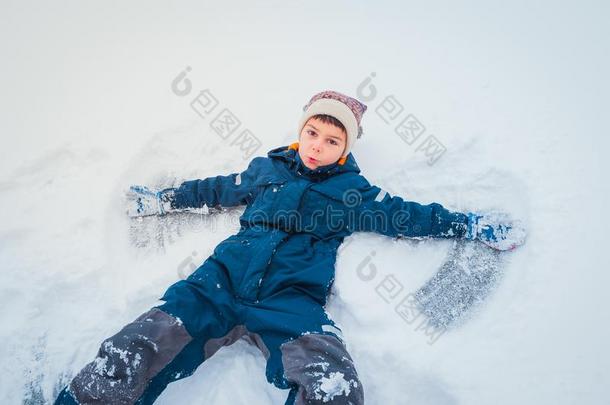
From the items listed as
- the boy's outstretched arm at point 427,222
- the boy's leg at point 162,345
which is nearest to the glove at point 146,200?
the boy's leg at point 162,345

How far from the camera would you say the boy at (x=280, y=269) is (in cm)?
A: 133

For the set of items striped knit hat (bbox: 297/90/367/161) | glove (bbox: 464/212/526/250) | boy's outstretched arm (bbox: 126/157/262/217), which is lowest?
glove (bbox: 464/212/526/250)

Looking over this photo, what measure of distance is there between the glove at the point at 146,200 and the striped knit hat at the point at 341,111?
828mm

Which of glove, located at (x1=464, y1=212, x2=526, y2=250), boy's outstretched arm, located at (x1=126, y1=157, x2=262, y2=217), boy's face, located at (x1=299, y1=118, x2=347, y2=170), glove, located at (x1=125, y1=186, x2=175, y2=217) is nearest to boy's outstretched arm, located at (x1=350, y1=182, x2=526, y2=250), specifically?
glove, located at (x1=464, y1=212, x2=526, y2=250)

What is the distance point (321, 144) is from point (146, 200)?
40.0 inches

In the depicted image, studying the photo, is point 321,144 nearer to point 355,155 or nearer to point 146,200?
point 355,155

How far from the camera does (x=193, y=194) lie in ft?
6.82

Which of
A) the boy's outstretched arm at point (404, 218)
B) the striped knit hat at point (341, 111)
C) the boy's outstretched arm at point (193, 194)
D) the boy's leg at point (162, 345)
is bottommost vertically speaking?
the boy's outstretched arm at point (404, 218)

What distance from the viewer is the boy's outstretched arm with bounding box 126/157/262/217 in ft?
6.77

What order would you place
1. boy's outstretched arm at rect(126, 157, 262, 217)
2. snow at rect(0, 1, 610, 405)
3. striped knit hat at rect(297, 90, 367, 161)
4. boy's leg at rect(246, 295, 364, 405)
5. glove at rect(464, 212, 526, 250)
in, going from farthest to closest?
boy's outstretched arm at rect(126, 157, 262, 217) < striped knit hat at rect(297, 90, 367, 161) < glove at rect(464, 212, 526, 250) < snow at rect(0, 1, 610, 405) < boy's leg at rect(246, 295, 364, 405)

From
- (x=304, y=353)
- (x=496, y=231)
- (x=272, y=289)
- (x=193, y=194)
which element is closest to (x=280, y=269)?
(x=272, y=289)

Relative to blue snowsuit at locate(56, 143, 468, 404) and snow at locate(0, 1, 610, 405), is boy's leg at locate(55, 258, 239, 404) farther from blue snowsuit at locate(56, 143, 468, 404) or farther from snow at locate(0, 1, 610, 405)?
snow at locate(0, 1, 610, 405)

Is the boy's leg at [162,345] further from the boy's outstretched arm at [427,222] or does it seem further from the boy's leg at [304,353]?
the boy's outstretched arm at [427,222]

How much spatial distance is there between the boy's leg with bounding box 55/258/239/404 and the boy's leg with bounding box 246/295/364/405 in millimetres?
163
